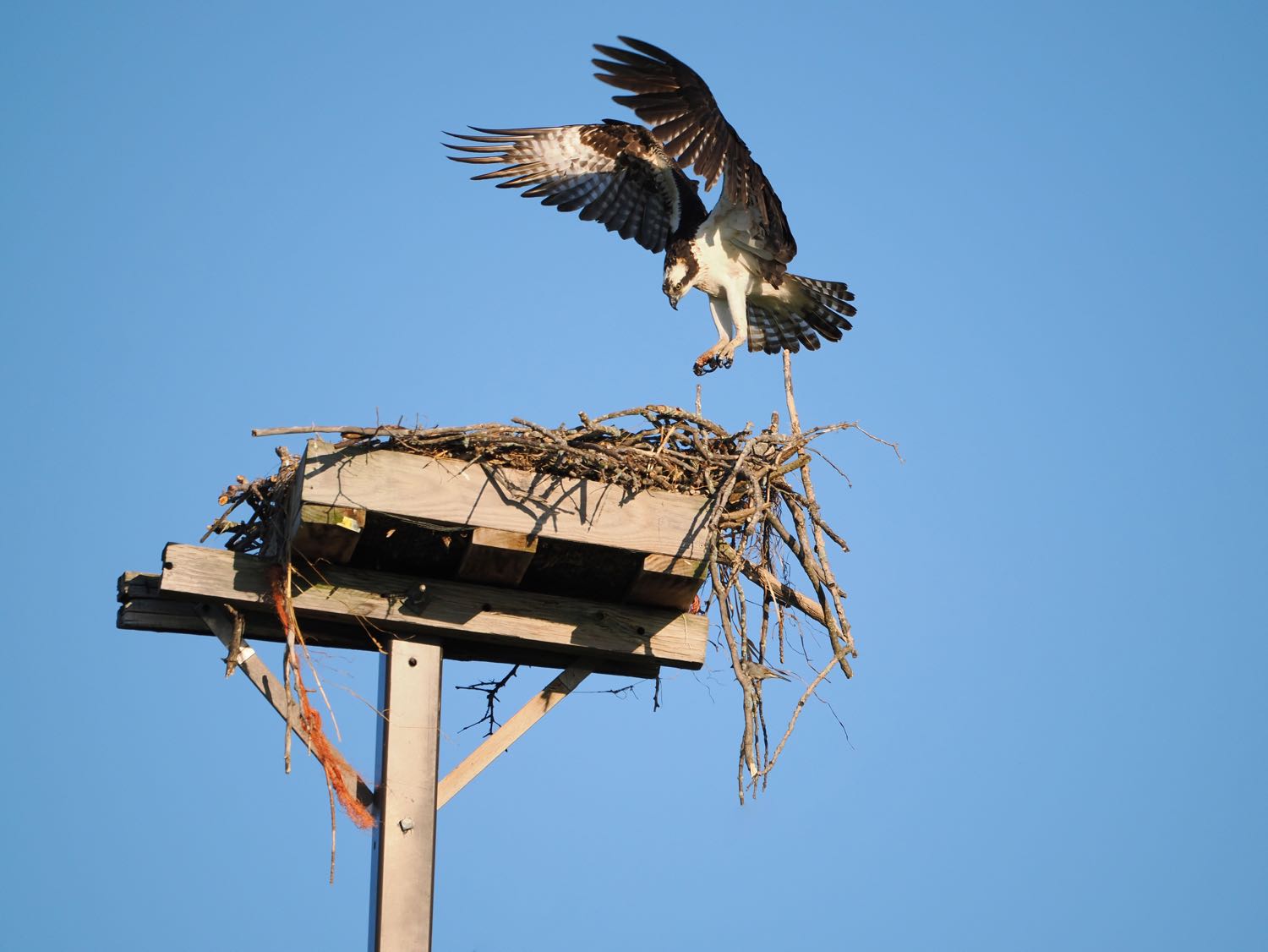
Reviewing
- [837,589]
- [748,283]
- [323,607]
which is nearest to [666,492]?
[837,589]

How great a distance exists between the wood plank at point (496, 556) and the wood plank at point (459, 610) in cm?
7

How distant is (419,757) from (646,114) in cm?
350

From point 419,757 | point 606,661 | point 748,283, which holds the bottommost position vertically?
point 419,757

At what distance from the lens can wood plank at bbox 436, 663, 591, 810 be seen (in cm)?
409

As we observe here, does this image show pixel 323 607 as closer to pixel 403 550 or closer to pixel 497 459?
pixel 403 550

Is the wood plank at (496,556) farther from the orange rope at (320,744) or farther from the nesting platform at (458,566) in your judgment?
the orange rope at (320,744)

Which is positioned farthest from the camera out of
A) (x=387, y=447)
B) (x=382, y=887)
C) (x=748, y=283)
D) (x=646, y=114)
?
(x=748, y=283)

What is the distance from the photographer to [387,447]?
412cm

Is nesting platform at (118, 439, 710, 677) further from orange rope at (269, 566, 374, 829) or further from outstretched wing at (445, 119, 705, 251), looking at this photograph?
outstretched wing at (445, 119, 705, 251)

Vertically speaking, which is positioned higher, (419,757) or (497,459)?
(497,459)

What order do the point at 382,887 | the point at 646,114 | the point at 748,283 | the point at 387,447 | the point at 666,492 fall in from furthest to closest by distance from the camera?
1. the point at 748,283
2. the point at 646,114
3. the point at 666,492
4. the point at 387,447
5. the point at 382,887

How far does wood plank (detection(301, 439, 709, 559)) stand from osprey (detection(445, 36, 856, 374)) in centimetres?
300

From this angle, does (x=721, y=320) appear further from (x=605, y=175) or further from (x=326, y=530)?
(x=326, y=530)

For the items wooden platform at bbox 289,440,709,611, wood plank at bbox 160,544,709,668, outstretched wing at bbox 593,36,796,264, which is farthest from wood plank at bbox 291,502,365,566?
outstretched wing at bbox 593,36,796,264
